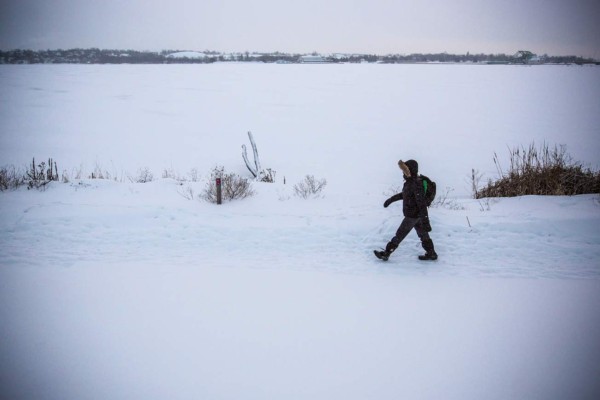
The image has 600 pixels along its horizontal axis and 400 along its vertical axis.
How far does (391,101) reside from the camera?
28547 millimetres

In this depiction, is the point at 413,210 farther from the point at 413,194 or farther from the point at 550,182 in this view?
the point at 550,182

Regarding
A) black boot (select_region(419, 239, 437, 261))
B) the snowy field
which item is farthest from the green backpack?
the snowy field

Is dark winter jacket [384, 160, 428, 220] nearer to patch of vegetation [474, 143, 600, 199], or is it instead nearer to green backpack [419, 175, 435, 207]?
green backpack [419, 175, 435, 207]

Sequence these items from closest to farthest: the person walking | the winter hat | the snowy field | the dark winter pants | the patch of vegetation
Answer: the snowy field → the winter hat → the person walking → the dark winter pants → the patch of vegetation

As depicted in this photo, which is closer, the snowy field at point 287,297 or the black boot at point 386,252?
the snowy field at point 287,297

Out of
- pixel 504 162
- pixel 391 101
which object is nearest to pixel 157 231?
pixel 504 162

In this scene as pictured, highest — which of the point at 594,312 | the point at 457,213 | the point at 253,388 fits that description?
the point at 457,213

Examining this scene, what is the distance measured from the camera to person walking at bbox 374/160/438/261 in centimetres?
548

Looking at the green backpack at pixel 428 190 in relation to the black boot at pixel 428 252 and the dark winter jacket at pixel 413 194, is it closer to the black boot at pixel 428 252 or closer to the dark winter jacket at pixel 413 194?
the dark winter jacket at pixel 413 194

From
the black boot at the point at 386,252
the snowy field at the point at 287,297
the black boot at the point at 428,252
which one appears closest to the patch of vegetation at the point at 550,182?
the snowy field at the point at 287,297

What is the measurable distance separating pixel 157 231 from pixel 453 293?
204 inches

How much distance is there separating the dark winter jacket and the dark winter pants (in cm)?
11

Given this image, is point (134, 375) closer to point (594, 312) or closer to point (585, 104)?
point (594, 312)

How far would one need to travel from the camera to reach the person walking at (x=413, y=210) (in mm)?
5484
